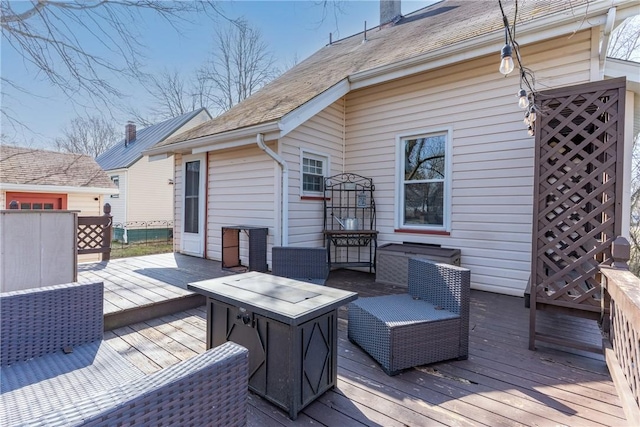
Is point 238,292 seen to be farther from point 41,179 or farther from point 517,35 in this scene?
point 41,179

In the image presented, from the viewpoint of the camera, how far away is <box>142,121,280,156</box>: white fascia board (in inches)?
181

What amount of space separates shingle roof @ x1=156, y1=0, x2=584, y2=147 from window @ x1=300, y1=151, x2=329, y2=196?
987 millimetres

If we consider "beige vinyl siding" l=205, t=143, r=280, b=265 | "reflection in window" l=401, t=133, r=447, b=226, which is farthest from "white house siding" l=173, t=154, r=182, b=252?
"reflection in window" l=401, t=133, r=447, b=226

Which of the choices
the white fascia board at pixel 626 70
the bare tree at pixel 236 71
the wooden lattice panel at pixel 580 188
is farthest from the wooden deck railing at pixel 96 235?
the bare tree at pixel 236 71

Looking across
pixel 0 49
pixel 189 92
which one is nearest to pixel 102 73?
pixel 0 49

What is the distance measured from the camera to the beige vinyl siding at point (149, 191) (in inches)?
579

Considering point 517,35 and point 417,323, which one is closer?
point 417,323

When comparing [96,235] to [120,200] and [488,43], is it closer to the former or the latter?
[488,43]

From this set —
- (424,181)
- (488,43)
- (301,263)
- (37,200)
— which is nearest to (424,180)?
(424,181)

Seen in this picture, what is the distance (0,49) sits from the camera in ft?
11.7

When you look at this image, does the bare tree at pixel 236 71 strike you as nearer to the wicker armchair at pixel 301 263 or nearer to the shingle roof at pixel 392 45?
the shingle roof at pixel 392 45

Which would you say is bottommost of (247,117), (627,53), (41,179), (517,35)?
(41,179)

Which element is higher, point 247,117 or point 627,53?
point 627,53

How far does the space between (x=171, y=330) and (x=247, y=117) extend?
382 centimetres
